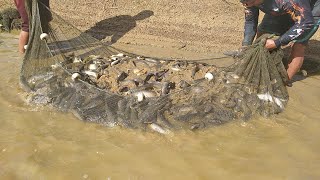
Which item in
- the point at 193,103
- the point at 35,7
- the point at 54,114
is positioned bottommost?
the point at 54,114

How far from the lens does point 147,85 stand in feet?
Answer: 16.8

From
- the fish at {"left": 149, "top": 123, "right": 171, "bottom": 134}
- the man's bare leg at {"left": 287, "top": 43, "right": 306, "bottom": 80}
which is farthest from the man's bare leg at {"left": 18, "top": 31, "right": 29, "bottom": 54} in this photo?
the man's bare leg at {"left": 287, "top": 43, "right": 306, "bottom": 80}

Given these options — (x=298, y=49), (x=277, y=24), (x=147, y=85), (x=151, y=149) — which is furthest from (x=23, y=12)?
(x=298, y=49)

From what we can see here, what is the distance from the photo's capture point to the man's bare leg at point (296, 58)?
18.9 ft

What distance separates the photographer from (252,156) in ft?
13.9

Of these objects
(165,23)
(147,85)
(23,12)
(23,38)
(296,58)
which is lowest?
(165,23)

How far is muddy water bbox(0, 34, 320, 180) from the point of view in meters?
3.90

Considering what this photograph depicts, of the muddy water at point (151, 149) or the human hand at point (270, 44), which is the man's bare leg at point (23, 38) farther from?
the human hand at point (270, 44)

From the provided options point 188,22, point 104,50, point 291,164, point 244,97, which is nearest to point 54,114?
point 104,50

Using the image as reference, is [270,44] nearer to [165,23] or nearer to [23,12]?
[165,23]

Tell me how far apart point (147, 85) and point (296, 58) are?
2509 mm

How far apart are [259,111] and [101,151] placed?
224 cm

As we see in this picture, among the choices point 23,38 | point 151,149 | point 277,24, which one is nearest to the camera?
point 151,149

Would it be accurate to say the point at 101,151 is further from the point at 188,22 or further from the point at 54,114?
the point at 188,22
